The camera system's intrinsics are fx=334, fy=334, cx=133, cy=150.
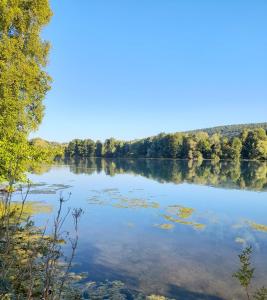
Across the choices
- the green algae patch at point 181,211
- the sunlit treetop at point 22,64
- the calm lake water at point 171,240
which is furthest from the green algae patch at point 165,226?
the sunlit treetop at point 22,64

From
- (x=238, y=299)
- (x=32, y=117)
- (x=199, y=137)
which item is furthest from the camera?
(x=199, y=137)

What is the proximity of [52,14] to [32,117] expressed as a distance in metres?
→ 9.00

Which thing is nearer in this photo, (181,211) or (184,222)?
(184,222)

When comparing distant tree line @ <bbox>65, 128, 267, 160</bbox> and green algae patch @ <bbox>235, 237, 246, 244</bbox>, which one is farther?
distant tree line @ <bbox>65, 128, 267, 160</bbox>

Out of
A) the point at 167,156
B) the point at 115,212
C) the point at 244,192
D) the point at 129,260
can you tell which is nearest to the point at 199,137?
the point at 167,156

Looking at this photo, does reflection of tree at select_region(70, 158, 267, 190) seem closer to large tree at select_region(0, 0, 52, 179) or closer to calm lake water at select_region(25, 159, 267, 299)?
calm lake water at select_region(25, 159, 267, 299)

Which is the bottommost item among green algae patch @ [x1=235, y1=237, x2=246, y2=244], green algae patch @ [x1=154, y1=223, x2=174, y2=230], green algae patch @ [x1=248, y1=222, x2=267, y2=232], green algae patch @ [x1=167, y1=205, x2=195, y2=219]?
green algae patch @ [x1=248, y1=222, x2=267, y2=232]

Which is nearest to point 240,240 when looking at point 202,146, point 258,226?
point 258,226

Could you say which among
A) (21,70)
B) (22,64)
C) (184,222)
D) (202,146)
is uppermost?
(22,64)

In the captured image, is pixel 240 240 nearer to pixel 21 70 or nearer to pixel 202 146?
pixel 21 70

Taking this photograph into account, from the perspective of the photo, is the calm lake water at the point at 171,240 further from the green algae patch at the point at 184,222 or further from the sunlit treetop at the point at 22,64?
the sunlit treetop at the point at 22,64

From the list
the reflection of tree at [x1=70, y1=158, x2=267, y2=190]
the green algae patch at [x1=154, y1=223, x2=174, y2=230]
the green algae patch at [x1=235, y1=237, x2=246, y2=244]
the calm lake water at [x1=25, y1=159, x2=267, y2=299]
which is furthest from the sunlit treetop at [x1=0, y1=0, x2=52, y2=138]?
the reflection of tree at [x1=70, y1=158, x2=267, y2=190]

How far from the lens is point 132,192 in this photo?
4003cm

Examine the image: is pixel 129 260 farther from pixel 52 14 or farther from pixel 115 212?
pixel 52 14
